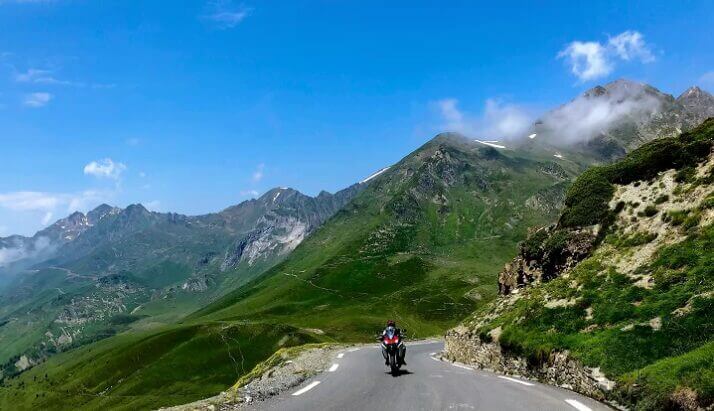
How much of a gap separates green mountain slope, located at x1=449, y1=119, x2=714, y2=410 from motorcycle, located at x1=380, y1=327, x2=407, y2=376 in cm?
679

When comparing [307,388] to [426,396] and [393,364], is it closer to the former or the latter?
[426,396]

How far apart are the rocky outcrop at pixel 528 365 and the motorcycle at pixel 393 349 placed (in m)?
6.61

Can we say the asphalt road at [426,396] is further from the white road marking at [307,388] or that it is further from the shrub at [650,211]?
the shrub at [650,211]

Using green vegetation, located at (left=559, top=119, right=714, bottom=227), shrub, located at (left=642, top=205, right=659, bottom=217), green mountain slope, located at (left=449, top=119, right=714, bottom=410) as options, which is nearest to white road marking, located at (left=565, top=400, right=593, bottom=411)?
green mountain slope, located at (left=449, top=119, right=714, bottom=410)

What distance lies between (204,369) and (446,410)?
653 ft

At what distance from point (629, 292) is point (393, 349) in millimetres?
12640

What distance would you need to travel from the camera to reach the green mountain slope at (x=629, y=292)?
1680 centimetres

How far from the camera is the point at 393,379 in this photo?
2411 cm

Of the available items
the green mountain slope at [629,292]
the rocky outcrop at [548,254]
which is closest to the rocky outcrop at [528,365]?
the green mountain slope at [629,292]

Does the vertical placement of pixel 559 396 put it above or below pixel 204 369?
above

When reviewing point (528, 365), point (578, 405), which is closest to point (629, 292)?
point (528, 365)

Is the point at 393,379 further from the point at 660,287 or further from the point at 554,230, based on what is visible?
the point at 554,230

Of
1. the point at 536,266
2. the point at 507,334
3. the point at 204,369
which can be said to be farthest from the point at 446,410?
the point at 204,369

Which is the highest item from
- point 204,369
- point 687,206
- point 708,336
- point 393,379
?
point 687,206
